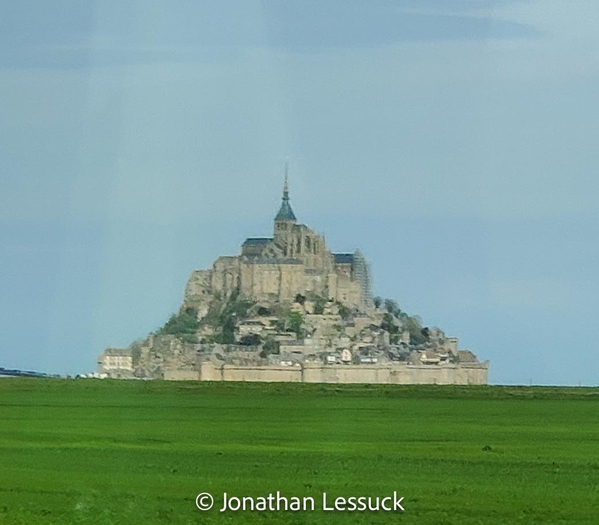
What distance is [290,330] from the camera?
61.9ft

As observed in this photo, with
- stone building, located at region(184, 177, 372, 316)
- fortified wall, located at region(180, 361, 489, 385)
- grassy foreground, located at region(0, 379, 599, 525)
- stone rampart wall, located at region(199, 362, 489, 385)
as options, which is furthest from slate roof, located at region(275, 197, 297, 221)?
stone rampart wall, located at region(199, 362, 489, 385)

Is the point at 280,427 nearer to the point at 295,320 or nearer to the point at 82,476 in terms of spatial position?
the point at 295,320

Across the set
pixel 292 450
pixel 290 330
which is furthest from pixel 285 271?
pixel 292 450

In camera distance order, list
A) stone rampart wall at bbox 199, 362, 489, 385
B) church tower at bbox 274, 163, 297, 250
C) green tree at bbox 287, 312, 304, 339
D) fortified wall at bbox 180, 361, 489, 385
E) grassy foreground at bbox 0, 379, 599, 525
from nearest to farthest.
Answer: grassy foreground at bbox 0, 379, 599, 525 < church tower at bbox 274, 163, 297, 250 < green tree at bbox 287, 312, 304, 339 < fortified wall at bbox 180, 361, 489, 385 < stone rampart wall at bbox 199, 362, 489, 385

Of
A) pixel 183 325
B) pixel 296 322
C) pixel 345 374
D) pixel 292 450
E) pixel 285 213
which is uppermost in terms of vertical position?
pixel 296 322

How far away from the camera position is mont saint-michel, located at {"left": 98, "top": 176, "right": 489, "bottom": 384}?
578 inches

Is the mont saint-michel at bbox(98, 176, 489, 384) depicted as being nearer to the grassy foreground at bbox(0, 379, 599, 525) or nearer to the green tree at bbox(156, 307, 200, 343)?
the green tree at bbox(156, 307, 200, 343)

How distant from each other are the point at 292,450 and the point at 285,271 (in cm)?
322

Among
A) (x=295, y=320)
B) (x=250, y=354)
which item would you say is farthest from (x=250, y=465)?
(x=250, y=354)

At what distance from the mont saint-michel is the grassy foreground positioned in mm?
336

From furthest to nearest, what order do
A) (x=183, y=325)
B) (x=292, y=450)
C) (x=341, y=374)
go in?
(x=341, y=374), (x=183, y=325), (x=292, y=450)

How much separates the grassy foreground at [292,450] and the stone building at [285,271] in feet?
4.22

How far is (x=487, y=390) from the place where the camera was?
19.5 metres

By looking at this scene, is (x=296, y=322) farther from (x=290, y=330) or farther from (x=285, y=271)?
(x=285, y=271)
